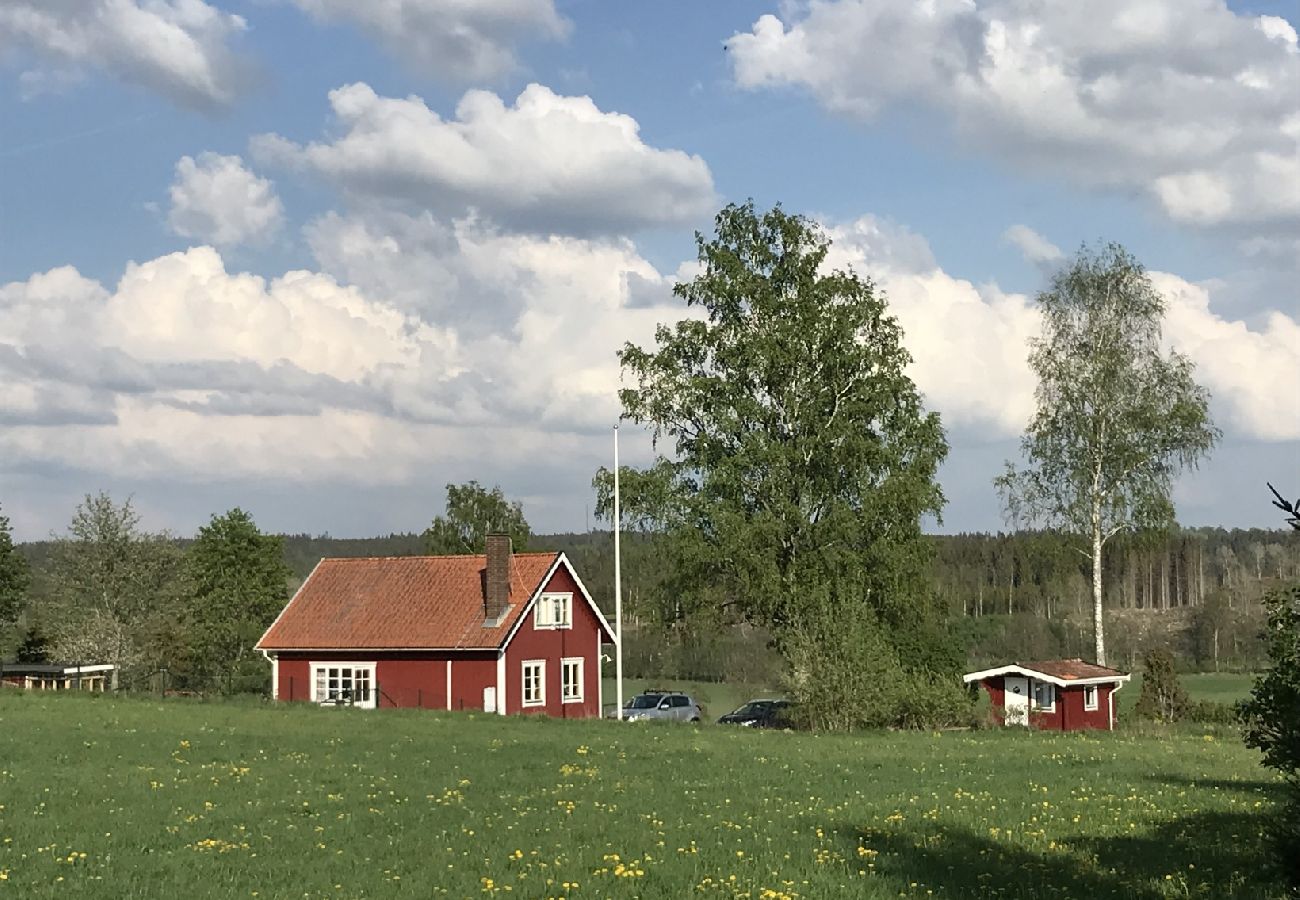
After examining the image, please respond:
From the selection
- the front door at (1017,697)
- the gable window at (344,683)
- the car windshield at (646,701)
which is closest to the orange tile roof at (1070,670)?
the front door at (1017,697)

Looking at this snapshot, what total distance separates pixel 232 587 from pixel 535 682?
40.4 meters

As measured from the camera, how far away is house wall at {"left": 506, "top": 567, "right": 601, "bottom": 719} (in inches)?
2116

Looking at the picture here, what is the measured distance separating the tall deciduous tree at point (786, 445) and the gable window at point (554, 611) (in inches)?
288

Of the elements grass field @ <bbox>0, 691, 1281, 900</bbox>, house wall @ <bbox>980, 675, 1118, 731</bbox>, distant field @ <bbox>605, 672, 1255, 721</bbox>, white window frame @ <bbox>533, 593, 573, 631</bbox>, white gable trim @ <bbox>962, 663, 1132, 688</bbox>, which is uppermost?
white window frame @ <bbox>533, 593, 573, 631</bbox>

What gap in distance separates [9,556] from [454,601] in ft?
136

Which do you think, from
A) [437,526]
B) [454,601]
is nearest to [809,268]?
[454,601]

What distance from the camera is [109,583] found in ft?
257

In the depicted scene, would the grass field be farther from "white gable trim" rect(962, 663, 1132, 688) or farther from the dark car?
"white gable trim" rect(962, 663, 1132, 688)

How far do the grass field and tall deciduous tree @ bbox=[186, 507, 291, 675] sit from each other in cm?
5099

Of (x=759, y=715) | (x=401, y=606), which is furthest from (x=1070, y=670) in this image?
(x=401, y=606)

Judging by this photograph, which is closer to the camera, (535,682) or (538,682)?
(535,682)

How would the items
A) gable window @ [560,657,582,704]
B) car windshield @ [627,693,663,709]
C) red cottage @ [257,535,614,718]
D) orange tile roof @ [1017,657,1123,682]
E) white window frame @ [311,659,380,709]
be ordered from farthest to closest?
orange tile roof @ [1017,657,1123,682] → car windshield @ [627,693,663,709] → gable window @ [560,657,582,704] → white window frame @ [311,659,380,709] → red cottage @ [257,535,614,718]

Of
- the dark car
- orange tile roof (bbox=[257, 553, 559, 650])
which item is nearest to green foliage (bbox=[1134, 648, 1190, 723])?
the dark car

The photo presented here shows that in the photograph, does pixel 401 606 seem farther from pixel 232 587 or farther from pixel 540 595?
pixel 232 587
